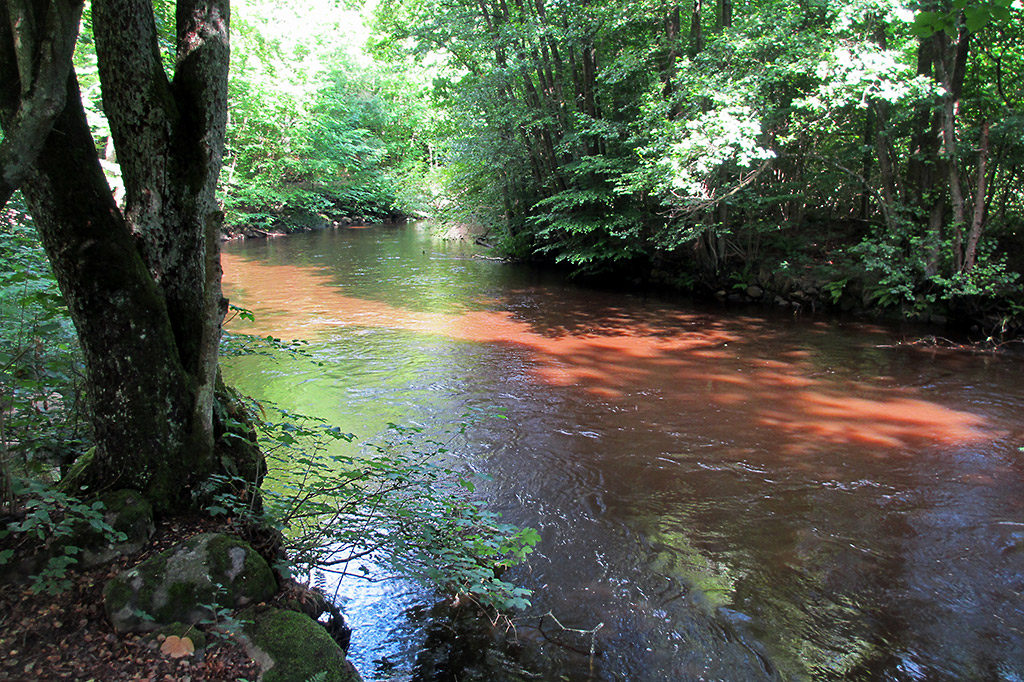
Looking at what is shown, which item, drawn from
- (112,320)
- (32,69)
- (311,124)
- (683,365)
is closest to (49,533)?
(112,320)

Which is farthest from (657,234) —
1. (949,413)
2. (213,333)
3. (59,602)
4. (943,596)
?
(59,602)

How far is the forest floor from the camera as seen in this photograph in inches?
91.1

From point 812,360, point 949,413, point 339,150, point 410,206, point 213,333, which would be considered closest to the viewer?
point 213,333

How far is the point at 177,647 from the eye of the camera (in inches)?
97.0

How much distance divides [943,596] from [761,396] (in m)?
3.78

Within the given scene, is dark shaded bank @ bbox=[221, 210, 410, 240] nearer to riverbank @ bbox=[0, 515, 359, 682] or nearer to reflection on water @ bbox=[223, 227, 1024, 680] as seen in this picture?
reflection on water @ bbox=[223, 227, 1024, 680]

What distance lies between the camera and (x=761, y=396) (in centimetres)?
756

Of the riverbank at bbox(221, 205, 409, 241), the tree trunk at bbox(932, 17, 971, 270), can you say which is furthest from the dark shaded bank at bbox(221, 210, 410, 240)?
the tree trunk at bbox(932, 17, 971, 270)

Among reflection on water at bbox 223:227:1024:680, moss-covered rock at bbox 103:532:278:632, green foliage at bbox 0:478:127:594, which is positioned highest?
green foliage at bbox 0:478:127:594

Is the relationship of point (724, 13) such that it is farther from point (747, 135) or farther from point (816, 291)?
point (816, 291)

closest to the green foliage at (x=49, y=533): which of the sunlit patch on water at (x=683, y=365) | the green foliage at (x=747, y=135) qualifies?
the sunlit patch on water at (x=683, y=365)

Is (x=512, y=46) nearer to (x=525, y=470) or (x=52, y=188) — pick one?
(x=525, y=470)

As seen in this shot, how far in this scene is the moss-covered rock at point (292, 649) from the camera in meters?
2.48

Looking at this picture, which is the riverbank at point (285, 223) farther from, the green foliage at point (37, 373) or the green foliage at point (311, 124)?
the green foliage at point (37, 373)
